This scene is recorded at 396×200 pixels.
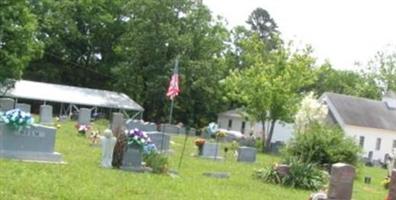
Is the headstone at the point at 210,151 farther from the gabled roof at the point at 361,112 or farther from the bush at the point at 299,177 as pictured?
the gabled roof at the point at 361,112

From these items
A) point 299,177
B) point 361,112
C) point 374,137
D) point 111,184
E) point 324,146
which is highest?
point 361,112

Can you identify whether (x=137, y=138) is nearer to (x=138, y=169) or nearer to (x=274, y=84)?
(x=138, y=169)

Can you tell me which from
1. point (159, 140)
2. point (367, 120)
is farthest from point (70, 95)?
point (159, 140)

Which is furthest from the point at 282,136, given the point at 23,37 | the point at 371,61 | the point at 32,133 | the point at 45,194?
the point at 45,194

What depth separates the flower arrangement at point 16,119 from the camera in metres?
15.8

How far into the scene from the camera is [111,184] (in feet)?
45.1

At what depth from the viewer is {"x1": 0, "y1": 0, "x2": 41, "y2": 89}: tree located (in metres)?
40.1

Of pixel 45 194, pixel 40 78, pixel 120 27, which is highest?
pixel 120 27

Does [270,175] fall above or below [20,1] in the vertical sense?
below

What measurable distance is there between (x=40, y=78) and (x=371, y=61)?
38566 mm

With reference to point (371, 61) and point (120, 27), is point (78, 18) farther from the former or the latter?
point (371, 61)

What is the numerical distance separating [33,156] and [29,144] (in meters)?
0.30

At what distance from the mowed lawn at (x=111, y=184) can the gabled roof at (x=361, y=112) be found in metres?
36.5

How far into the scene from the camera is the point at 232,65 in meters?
70.8
